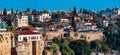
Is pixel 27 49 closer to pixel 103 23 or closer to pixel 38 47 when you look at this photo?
pixel 38 47

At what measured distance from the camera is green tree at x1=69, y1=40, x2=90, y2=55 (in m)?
33.7

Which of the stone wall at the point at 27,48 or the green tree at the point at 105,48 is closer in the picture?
the stone wall at the point at 27,48

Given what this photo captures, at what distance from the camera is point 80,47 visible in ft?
112

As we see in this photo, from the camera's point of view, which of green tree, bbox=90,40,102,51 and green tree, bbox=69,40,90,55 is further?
green tree, bbox=90,40,102,51

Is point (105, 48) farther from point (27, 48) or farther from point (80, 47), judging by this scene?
point (27, 48)

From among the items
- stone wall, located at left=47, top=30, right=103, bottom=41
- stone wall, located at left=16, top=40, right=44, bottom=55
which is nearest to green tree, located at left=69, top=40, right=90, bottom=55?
stone wall, located at left=47, top=30, right=103, bottom=41

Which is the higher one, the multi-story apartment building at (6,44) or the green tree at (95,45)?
the multi-story apartment building at (6,44)

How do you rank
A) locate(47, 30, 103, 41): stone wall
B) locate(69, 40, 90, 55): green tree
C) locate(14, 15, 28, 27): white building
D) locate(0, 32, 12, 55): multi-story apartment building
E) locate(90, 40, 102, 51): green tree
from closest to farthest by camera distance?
locate(0, 32, 12, 55): multi-story apartment building < locate(69, 40, 90, 55): green tree < locate(90, 40, 102, 51): green tree < locate(47, 30, 103, 41): stone wall < locate(14, 15, 28, 27): white building

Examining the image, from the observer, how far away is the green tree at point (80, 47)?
33.7m

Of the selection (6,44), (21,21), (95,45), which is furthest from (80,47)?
(6,44)

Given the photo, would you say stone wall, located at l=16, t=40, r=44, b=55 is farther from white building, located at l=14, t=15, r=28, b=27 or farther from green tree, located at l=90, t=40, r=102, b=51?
white building, located at l=14, t=15, r=28, b=27

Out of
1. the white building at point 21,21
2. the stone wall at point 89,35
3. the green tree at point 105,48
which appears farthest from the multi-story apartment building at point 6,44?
the white building at point 21,21

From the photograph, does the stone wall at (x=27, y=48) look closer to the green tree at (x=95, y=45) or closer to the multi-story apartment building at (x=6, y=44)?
the multi-story apartment building at (x=6, y=44)

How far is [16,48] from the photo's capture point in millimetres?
14898
